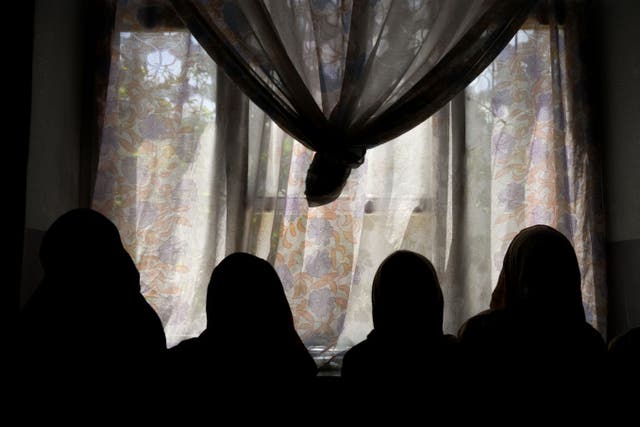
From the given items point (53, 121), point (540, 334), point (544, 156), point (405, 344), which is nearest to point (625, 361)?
point (540, 334)

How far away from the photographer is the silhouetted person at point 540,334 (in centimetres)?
176

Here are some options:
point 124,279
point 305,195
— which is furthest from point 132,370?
point 305,195

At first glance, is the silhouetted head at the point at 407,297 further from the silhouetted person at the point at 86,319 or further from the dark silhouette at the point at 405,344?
the silhouetted person at the point at 86,319

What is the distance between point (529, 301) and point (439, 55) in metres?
0.97

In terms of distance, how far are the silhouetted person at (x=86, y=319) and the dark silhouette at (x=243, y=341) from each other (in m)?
0.15

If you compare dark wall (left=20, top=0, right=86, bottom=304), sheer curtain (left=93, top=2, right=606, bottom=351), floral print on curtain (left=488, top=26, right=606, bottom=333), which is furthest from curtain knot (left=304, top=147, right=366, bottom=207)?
dark wall (left=20, top=0, right=86, bottom=304)

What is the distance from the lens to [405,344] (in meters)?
1.81

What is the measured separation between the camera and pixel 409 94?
2127 mm

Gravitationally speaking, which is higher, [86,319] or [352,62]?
[352,62]

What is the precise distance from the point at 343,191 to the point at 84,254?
1.03 meters

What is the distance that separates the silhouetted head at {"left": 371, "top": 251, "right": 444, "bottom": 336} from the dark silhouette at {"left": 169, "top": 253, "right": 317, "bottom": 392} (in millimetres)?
305

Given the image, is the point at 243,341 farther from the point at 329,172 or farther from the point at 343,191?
the point at 343,191

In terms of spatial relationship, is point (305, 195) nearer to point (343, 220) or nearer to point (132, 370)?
point (343, 220)

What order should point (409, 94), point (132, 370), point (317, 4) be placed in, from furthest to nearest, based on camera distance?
point (317, 4) < point (409, 94) < point (132, 370)
